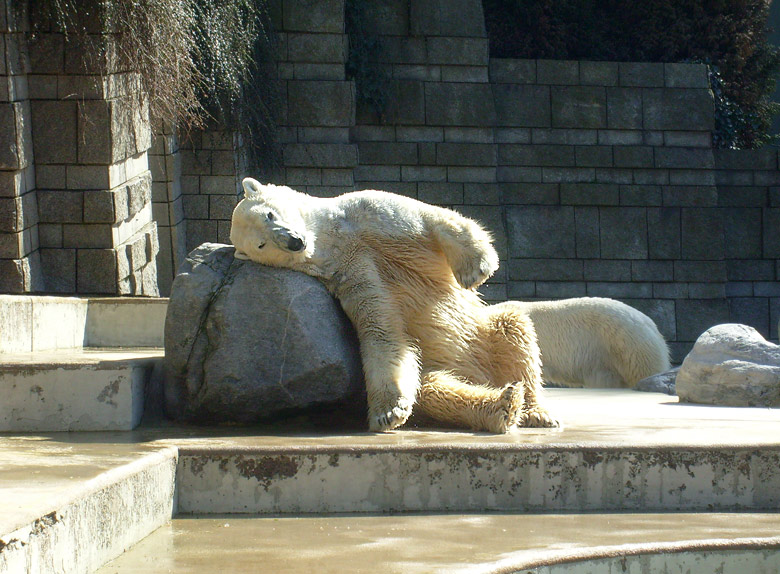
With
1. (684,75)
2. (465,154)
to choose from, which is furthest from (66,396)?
(684,75)

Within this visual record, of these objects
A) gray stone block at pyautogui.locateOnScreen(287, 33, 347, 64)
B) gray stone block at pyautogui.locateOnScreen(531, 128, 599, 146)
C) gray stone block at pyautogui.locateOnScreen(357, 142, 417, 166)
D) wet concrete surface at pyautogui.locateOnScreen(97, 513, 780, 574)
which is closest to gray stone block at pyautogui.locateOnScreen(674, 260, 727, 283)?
gray stone block at pyautogui.locateOnScreen(531, 128, 599, 146)

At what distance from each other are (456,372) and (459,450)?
76cm

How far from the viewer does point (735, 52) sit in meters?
12.8

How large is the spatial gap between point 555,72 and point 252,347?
7.36 m

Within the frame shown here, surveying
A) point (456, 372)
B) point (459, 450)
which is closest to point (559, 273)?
point (456, 372)

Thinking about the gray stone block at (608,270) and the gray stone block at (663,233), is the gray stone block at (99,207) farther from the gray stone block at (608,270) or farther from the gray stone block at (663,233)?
the gray stone block at (663,233)

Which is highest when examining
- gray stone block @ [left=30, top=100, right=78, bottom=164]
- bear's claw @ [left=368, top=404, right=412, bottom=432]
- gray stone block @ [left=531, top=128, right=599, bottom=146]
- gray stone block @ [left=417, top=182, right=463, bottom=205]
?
gray stone block @ [left=531, top=128, right=599, bottom=146]

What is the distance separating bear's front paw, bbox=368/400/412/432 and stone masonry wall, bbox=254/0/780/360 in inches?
241

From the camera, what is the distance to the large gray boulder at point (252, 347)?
404 cm

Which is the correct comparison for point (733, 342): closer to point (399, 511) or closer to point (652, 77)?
point (399, 511)

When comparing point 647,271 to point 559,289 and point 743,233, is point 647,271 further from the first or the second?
point 743,233

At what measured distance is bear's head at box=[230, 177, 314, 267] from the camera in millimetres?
4129

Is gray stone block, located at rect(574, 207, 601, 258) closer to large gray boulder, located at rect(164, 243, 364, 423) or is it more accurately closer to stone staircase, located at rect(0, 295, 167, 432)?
stone staircase, located at rect(0, 295, 167, 432)

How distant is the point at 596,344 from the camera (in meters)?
7.07
